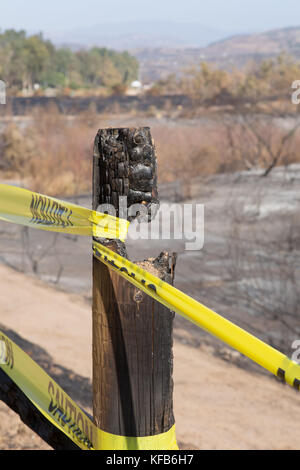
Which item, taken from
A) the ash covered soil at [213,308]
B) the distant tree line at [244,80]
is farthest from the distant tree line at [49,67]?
the ash covered soil at [213,308]

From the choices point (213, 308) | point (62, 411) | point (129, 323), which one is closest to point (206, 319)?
point (129, 323)

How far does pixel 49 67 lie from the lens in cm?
6281

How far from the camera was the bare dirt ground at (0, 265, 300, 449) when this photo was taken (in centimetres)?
476

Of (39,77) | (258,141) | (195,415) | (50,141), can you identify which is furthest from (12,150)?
(39,77)

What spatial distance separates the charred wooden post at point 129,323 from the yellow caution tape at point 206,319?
0.06 metres

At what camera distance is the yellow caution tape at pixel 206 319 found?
129 cm

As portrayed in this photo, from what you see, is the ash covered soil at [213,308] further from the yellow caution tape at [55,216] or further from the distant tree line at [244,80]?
the distant tree line at [244,80]

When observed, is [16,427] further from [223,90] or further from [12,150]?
[223,90]

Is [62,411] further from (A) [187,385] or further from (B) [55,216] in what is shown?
(A) [187,385]

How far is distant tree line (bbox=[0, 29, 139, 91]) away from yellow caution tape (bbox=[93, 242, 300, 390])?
1737 inches

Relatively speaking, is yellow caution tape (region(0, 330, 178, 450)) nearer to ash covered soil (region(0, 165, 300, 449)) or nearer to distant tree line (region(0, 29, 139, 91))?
ash covered soil (region(0, 165, 300, 449))

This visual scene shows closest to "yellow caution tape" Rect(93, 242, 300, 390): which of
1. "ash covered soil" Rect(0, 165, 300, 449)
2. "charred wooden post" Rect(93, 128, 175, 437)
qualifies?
"charred wooden post" Rect(93, 128, 175, 437)

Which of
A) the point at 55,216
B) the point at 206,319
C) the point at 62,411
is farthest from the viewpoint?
the point at 62,411

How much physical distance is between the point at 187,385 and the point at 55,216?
462 cm
